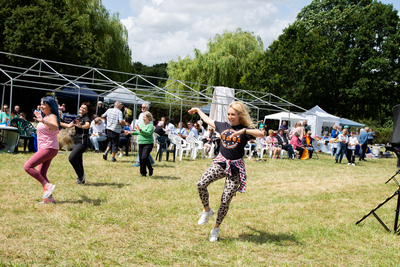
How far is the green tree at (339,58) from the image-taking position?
2920 cm

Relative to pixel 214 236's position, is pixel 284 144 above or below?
above

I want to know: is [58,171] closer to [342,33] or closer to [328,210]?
[328,210]

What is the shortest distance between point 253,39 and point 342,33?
8555 mm

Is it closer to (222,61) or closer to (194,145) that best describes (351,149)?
(194,145)

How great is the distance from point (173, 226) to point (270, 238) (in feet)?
4.53

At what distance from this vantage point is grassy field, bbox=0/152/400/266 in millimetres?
3744

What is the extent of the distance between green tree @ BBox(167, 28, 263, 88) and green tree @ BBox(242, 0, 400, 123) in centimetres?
195

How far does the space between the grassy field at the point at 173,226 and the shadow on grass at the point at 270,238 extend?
0.01 meters

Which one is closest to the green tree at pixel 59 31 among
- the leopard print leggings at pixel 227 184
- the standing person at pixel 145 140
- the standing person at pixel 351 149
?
the standing person at pixel 145 140

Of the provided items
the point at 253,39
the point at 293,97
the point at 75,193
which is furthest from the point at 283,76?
the point at 75,193

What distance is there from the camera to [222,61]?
31094 mm

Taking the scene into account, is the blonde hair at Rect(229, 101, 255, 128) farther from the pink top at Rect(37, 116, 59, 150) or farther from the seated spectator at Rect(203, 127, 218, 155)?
the seated spectator at Rect(203, 127, 218, 155)

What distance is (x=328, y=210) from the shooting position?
6473mm

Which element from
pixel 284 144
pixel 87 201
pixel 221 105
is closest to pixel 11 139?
pixel 87 201
